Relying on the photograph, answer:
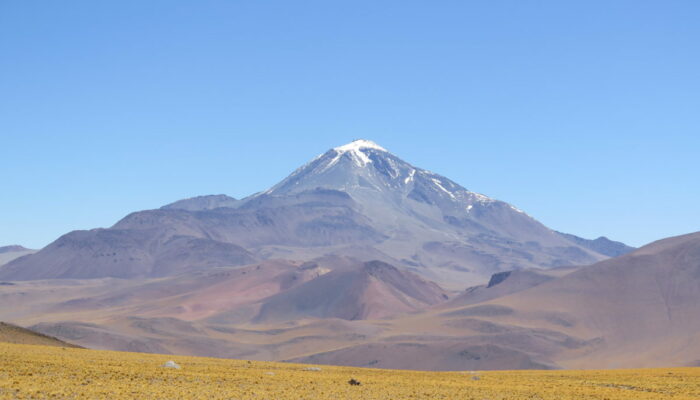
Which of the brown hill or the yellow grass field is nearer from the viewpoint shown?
the yellow grass field

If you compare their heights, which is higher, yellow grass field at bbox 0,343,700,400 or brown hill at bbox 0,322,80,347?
brown hill at bbox 0,322,80,347

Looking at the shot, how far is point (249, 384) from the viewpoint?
43781mm

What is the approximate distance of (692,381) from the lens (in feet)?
179

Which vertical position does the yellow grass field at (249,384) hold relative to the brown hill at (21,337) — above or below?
below

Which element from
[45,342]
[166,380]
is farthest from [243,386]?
[45,342]

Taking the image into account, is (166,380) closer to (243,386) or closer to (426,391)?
(243,386)

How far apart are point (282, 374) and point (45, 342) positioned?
34420 mm

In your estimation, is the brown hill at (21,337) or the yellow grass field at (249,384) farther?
the brown hill at (21,337)

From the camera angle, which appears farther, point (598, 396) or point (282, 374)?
point (282, 374)

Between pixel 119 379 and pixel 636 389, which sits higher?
pixel 119 379

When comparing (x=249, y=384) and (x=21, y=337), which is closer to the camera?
(x=249, y=384)

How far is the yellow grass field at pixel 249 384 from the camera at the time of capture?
126 feet

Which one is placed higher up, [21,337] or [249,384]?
[21,337]

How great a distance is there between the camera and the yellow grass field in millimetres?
38281
